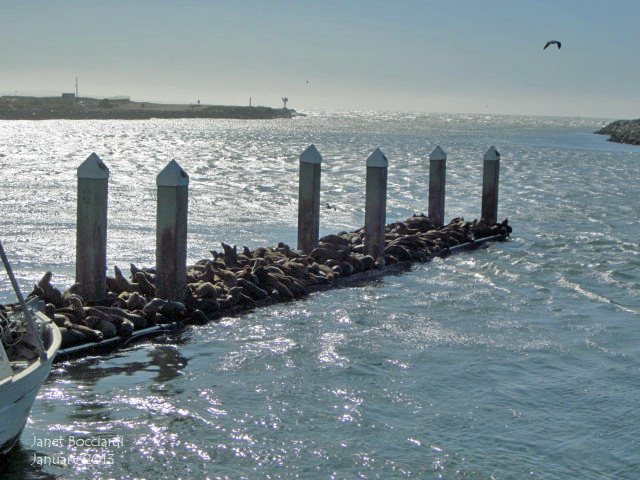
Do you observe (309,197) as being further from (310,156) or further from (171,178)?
(171,178)

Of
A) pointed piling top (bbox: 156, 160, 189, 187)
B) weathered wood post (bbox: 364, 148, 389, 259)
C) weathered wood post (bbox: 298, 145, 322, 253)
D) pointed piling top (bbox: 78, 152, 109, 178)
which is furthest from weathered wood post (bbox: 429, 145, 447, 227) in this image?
pointed piling top (bbox: 78, 152, 109, 178)

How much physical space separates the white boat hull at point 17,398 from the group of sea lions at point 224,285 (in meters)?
2.89

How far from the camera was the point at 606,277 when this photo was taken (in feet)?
60.4

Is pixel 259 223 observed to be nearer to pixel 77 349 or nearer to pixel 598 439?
pixel 77 349

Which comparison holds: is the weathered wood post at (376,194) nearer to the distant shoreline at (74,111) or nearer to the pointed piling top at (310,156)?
the pointed piling top at (310,156)

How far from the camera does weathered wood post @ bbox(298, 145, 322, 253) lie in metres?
16.2

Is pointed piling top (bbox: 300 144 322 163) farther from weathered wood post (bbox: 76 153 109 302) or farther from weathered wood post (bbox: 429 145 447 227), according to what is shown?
weathered wood post (bbox: 429 145 447 227)

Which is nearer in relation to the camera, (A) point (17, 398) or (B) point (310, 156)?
(A) point (17, 398)

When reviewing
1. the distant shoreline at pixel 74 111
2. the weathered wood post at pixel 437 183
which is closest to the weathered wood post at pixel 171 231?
the weathered wood post at pixel 437 183

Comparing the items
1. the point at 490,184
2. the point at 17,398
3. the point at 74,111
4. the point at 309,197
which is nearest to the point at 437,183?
the point at 490,184

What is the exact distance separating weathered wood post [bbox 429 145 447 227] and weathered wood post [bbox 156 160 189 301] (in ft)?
29.8

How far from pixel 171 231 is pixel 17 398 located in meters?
5.15

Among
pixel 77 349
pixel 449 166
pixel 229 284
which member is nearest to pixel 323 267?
pixel 229 284

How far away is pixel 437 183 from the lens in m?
21.0
